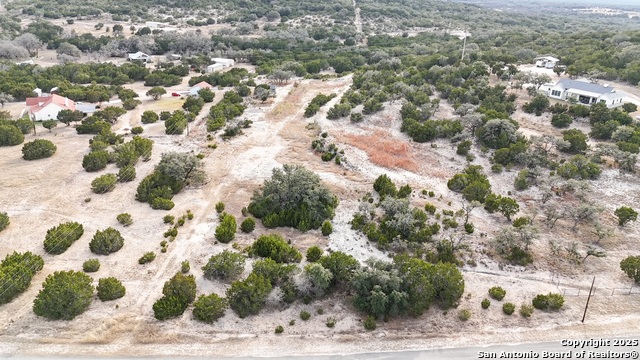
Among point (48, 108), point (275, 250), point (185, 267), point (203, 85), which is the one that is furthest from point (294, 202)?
point (203, 85)

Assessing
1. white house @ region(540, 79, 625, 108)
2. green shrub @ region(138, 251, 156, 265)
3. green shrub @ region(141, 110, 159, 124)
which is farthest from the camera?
green shrub @ region(141, 110, 159, 124)

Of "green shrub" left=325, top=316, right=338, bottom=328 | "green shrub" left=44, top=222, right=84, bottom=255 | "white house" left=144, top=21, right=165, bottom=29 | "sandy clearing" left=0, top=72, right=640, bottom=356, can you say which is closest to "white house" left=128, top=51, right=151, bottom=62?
"white house" left=144, top=21, right=165, bottom=29

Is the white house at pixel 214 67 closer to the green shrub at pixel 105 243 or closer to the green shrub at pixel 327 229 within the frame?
the green shrub at pixel 105 243

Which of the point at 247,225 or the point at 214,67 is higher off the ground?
the point at 214,67

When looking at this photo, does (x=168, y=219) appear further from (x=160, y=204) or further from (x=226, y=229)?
(x=226, y=229)

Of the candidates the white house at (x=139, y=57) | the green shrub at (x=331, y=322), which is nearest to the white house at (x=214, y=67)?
the white house at (x=139, y=57)

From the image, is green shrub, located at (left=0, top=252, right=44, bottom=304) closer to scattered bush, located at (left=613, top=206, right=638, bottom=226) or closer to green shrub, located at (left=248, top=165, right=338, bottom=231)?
green shrub, located at (left=248, top=165, right=338, bottom=231)

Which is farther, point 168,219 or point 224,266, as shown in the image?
point 168,219
